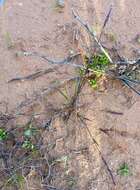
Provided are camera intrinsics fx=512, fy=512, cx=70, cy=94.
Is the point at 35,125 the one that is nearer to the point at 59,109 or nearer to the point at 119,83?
the point at 59,109

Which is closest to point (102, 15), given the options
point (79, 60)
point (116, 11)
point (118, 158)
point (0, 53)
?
point (116, 11)

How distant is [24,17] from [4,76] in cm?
40

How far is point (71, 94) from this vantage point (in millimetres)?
2594

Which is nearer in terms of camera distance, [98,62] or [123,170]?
[123,170]

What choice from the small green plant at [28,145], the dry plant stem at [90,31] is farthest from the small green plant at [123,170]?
the dry plant stem at [90,31]

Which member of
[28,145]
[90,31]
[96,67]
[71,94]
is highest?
[90,31]

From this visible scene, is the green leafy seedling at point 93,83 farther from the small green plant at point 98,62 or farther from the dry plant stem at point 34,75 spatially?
the dry plant stem at point 34,75

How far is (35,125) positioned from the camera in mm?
2502

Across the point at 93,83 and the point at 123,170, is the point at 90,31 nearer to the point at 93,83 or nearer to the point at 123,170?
the point at 93,83

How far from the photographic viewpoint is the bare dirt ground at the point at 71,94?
2434 millimetres

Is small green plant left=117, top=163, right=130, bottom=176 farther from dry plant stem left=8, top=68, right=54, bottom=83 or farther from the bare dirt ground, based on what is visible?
dry plant stem left=8, top=68, right=54, bottom=83

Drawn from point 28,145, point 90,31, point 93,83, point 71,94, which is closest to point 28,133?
point 28,145

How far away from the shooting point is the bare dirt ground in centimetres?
Answer: 243

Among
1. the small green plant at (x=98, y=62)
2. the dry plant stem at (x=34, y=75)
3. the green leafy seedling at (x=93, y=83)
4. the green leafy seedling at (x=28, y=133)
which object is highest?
the small green plant at (x=98, y=62)
